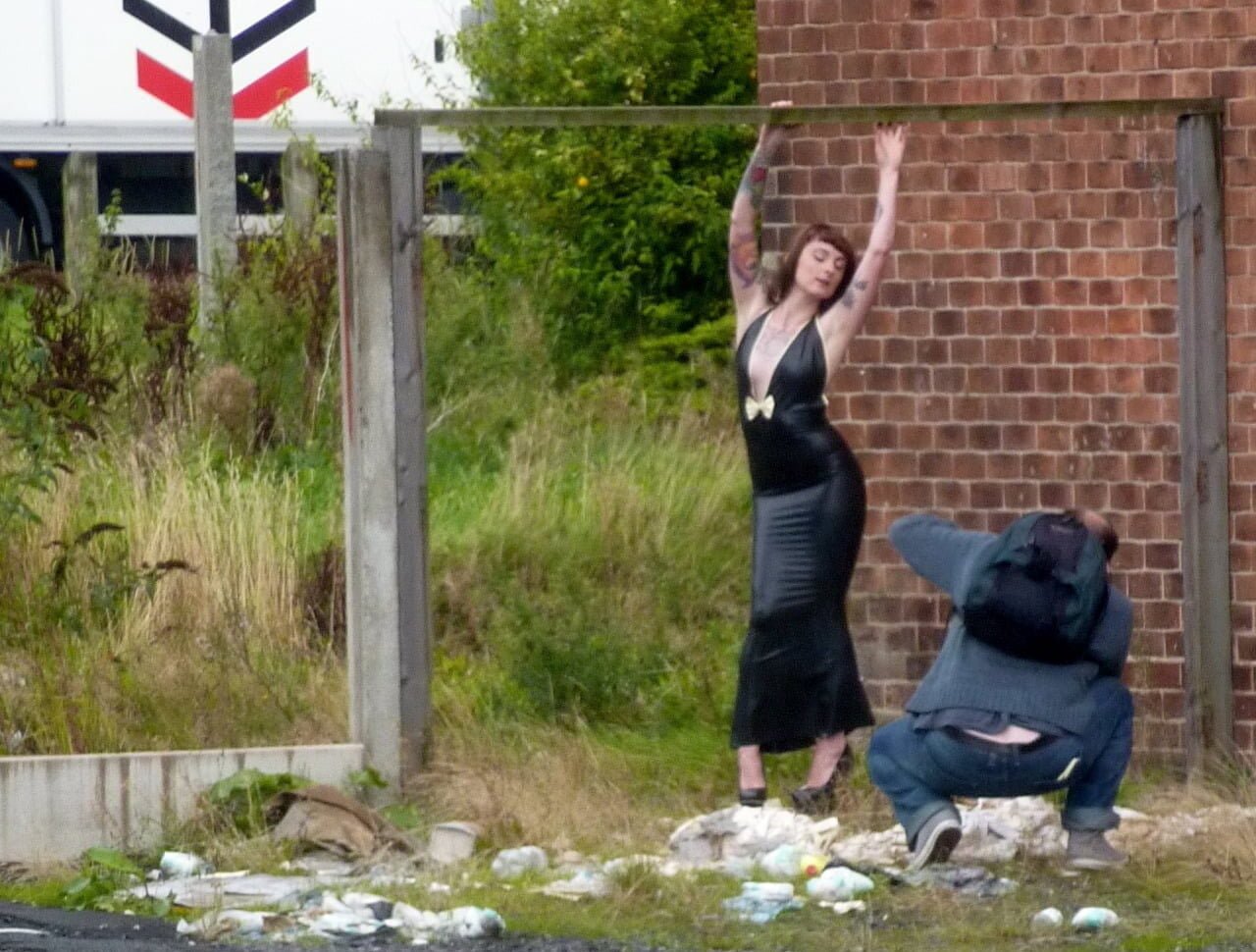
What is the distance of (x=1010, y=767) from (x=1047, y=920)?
451mm

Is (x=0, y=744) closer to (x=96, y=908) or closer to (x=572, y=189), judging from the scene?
(x=96, y=908)

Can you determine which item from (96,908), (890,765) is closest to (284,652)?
(96,908)

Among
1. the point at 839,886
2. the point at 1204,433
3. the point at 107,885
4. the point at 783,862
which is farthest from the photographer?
the point at 1204,433

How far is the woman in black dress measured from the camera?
8.00 metres

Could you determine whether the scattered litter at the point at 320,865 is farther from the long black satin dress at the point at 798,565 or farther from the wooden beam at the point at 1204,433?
the wooden beam at the point at 1204,433

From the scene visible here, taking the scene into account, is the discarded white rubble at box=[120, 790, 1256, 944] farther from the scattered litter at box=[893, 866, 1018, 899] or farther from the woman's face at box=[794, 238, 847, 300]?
the woman's face at box=[794, 238, 847, 300]

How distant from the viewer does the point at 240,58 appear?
16.6 metres

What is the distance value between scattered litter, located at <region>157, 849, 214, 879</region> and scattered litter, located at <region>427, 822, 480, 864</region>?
2.17ft

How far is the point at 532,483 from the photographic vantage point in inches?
438

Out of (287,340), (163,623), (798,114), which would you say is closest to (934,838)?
(798,114)

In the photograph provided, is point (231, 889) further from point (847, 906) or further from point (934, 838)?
point (934, 838)

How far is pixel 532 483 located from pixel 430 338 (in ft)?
7.83

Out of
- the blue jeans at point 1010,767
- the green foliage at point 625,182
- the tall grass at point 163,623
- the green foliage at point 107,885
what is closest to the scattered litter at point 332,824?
the green foliage at point 107,885

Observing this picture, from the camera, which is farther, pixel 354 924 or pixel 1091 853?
pixel 1091 853
